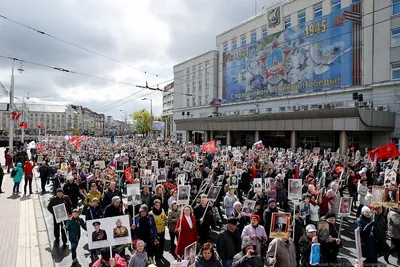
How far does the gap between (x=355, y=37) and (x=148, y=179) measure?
98.0 ft

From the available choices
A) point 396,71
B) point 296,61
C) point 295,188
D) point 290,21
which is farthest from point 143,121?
point 295,188

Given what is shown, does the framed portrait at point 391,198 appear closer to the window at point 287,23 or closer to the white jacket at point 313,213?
the white jacket at point 313,213

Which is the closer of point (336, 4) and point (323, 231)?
point (323, 231)

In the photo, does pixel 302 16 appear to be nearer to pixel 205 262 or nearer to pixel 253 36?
pixel 253 36

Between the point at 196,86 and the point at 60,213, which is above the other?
the point at 196,86

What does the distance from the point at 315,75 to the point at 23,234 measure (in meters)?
35.7

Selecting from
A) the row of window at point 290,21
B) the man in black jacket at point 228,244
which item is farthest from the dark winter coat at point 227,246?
the row of window at point 290,21

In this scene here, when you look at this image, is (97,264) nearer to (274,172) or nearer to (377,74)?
(274,172)

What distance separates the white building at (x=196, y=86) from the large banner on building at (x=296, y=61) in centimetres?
577

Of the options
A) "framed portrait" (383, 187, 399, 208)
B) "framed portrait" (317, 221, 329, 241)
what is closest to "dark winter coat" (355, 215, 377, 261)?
"framed portrait" (317, 221, 329, 241)

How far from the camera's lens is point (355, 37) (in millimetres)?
32250

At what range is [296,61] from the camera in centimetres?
3947

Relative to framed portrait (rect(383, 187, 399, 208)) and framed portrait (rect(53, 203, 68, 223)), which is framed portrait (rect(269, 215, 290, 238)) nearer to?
framed portrait (rect(383, 187, 399, 208))

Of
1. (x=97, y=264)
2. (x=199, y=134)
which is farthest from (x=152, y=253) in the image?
(x=199, y=134)
